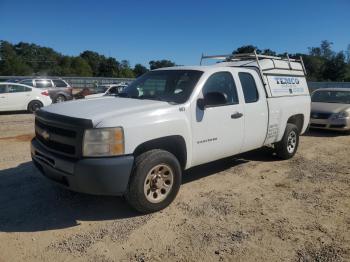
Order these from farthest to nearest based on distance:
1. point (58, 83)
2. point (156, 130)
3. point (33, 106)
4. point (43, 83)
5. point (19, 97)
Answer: point (58, 83) → point (43, 83) → point (33, 106) → point (19, 97) → point (156, 130)

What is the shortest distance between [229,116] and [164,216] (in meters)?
1.85

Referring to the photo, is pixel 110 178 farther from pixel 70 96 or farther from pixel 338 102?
pixel 70 96

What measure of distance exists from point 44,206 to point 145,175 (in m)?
1.50

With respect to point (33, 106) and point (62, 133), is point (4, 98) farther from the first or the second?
point (62, 133)

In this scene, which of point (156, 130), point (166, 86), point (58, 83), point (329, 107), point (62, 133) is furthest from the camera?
point (58, 83)

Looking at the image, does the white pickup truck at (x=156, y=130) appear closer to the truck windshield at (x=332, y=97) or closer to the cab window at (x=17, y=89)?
the truck windshield at (x=332, y=97)

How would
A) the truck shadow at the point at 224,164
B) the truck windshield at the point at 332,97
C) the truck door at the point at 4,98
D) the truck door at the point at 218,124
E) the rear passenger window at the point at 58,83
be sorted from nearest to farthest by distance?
the truck door at the point at 218,124 → the truck shadow at the point at 224,164 → the truck windshield at the point at 332,97 → the truck door at the point at 4,98 → the rear passenger window at the point at 58,83

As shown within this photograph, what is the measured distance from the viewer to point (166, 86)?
5.41m

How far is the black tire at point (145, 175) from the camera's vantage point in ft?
13.7

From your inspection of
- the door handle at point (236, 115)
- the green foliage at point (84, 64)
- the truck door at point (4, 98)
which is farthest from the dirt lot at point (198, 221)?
the green foliage at point (84, 64)

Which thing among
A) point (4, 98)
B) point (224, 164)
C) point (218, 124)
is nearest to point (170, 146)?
point (218, 124)

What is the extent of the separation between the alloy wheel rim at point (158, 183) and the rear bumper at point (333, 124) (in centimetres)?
784

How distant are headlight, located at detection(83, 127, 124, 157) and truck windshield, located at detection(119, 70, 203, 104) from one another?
117 centimetres

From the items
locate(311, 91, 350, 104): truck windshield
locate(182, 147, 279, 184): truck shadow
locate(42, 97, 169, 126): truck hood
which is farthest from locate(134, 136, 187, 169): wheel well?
locate(311, 91, 350, 104): truck windshield
